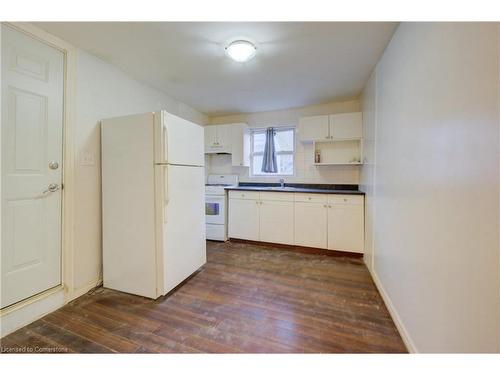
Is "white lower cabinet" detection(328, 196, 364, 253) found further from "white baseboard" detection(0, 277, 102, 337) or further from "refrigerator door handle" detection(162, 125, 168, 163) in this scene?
"white baseboard" detection(0, 277, 102, 337)

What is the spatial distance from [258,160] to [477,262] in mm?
3363

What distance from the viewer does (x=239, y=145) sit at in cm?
370

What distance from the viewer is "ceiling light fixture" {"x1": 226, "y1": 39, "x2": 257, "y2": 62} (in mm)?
1812

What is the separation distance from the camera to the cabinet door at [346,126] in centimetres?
307

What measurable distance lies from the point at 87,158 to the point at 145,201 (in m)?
0.71

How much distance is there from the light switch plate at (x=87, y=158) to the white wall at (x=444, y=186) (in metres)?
2.61

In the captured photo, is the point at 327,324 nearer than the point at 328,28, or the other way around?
the point at 327,324

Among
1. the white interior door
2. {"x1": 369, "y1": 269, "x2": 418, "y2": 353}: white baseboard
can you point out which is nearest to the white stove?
the white interior door

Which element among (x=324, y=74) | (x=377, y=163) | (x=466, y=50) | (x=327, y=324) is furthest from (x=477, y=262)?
(x=324, y=74)

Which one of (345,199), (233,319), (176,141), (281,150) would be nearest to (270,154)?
(281,150)

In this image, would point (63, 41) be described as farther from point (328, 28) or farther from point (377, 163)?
point (377, 163)

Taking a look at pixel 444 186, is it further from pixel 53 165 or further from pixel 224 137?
pixel 224 137

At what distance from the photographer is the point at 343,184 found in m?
3.43
